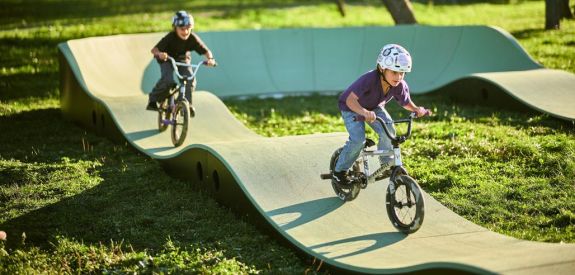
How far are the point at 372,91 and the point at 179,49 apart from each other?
5203 millimetres

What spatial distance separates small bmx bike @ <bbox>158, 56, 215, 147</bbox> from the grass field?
2.29 ft

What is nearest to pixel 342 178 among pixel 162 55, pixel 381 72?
pixel 381 72

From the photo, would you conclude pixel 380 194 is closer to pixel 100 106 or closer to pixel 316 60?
pixel 100 106

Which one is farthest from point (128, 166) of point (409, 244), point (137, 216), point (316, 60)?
point (316, 60)

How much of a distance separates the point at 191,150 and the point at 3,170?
3.12m

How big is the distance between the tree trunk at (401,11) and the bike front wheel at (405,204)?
51.0 ft

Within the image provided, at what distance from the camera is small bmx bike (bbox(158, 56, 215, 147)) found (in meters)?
12.4

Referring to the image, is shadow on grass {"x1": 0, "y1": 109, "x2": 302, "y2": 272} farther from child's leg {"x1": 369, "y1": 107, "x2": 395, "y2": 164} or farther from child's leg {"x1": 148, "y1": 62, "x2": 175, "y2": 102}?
child's leg {"x1": 369, "y1": 107, "x2": 395, "y2": 164}

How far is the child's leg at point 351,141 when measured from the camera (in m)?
8.64

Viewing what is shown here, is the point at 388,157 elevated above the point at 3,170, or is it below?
above

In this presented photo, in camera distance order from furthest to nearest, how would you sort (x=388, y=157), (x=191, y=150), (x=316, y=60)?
1. (x=316, y=60)
2. (x=191, y=150)
3. (x=388, y=157)

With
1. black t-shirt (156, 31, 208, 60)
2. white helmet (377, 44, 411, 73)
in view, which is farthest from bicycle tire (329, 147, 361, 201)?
black t-shirt (156, 31, 208, 60)

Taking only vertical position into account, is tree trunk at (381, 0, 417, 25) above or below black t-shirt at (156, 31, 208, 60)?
above

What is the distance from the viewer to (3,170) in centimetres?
1171
